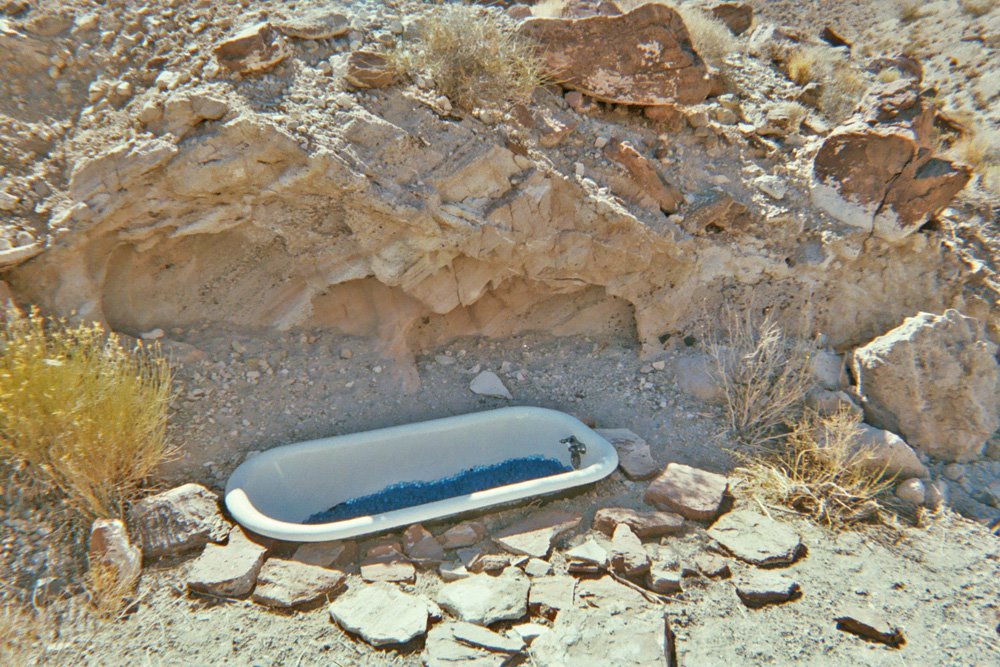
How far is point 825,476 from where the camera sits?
11.4 feet

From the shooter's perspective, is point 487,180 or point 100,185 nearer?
point 100,185

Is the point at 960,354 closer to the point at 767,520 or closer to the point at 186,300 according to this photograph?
the point at 767,520

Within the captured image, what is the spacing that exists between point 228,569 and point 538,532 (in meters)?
1.36

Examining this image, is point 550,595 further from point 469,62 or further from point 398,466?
point 469,62

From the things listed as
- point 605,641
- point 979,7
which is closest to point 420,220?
point 605,641

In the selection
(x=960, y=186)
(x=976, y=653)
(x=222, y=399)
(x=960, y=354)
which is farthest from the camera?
(x=960, y=186)

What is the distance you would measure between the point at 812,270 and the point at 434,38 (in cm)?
287

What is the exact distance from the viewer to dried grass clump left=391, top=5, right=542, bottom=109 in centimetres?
394

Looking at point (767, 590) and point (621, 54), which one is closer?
point (767, 590)

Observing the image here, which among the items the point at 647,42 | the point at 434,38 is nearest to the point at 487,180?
the point at 434,38

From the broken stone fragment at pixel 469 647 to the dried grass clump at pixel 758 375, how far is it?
6.76 ft

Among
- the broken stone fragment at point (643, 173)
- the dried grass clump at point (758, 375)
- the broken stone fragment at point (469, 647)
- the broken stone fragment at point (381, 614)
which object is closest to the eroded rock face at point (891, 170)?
the dried grass clump at point (758, 375)

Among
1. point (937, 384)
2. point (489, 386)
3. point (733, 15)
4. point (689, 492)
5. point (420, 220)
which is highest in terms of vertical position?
point (733, 15)

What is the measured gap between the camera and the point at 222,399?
3557 mm
